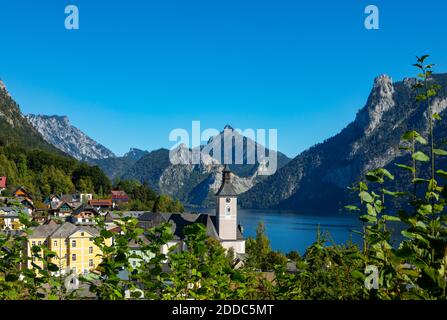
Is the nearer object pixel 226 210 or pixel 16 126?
pixel 226 210

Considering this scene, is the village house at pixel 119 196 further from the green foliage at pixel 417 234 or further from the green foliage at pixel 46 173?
the green foliage at pixel 417 234

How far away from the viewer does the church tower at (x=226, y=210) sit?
49.7 metres

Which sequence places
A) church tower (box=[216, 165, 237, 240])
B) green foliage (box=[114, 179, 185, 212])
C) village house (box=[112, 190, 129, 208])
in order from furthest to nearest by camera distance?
1. village house (box=[112, 190, 129, 208])
2. green foliage (box=[114, 179, 185, 212])
3. church tower (box=[216, 165, 237, 240])

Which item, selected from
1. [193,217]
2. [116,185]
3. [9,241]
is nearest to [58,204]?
[116,185]

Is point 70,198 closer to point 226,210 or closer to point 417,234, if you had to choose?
point 226,210

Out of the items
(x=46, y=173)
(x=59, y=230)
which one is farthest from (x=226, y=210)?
(x=46, y=173)

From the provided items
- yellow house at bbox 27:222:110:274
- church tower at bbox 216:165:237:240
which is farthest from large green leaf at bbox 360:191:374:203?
church tower at bbox 216:165:237:240

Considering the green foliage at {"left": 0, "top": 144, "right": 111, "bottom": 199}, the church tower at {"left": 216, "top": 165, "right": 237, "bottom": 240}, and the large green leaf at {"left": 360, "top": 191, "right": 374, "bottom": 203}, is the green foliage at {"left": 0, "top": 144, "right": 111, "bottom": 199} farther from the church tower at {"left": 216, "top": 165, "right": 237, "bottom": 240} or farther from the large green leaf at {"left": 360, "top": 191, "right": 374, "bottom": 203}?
the large green leaf at {"left": 360, "top": 191, "right": 374, "bottom": 203}

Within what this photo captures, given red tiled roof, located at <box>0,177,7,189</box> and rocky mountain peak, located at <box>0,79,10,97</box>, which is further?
rocky mountain peak, located at <box>0,79,10,97</box>

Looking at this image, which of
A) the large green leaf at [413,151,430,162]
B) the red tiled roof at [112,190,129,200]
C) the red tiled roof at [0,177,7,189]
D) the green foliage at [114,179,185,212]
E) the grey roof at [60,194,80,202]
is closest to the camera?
the large green leaf at [413,151,430,162]

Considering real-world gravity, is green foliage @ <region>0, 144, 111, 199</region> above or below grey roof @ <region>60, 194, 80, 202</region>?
above

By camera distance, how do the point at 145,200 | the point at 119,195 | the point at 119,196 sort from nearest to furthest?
1. the point at 119,196
2. the point at 119,195
3. the point at 145,200

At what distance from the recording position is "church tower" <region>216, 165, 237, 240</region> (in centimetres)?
4972

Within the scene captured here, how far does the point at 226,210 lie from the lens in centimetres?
5034
